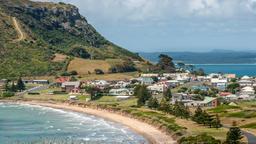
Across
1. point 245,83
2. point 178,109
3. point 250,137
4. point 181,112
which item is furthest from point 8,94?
point 250,137

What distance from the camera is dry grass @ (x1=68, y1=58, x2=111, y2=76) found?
176 m

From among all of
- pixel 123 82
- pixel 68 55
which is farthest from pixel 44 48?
pixel 123 82

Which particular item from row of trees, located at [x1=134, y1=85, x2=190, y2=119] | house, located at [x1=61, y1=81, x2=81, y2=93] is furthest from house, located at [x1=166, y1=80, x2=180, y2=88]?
house, located at [x1=61, y1=81, x2=81, y2=93]

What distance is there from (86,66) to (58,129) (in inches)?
3455

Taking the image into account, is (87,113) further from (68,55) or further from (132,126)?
(68,55)

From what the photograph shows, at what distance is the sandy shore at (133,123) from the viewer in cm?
7781

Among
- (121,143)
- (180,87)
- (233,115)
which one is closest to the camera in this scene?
(121,143)

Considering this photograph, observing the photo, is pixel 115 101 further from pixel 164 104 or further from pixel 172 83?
pixel 172 83

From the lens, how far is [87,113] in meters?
117

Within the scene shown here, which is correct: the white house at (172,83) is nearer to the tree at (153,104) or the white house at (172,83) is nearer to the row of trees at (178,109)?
the row of trees at (178,109)

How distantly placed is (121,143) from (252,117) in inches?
1207

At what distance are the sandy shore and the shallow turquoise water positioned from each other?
4.90 ft

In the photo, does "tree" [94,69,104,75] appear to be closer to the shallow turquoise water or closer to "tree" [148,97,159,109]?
the shallow turquoise water

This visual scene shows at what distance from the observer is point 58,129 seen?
3600 inches
